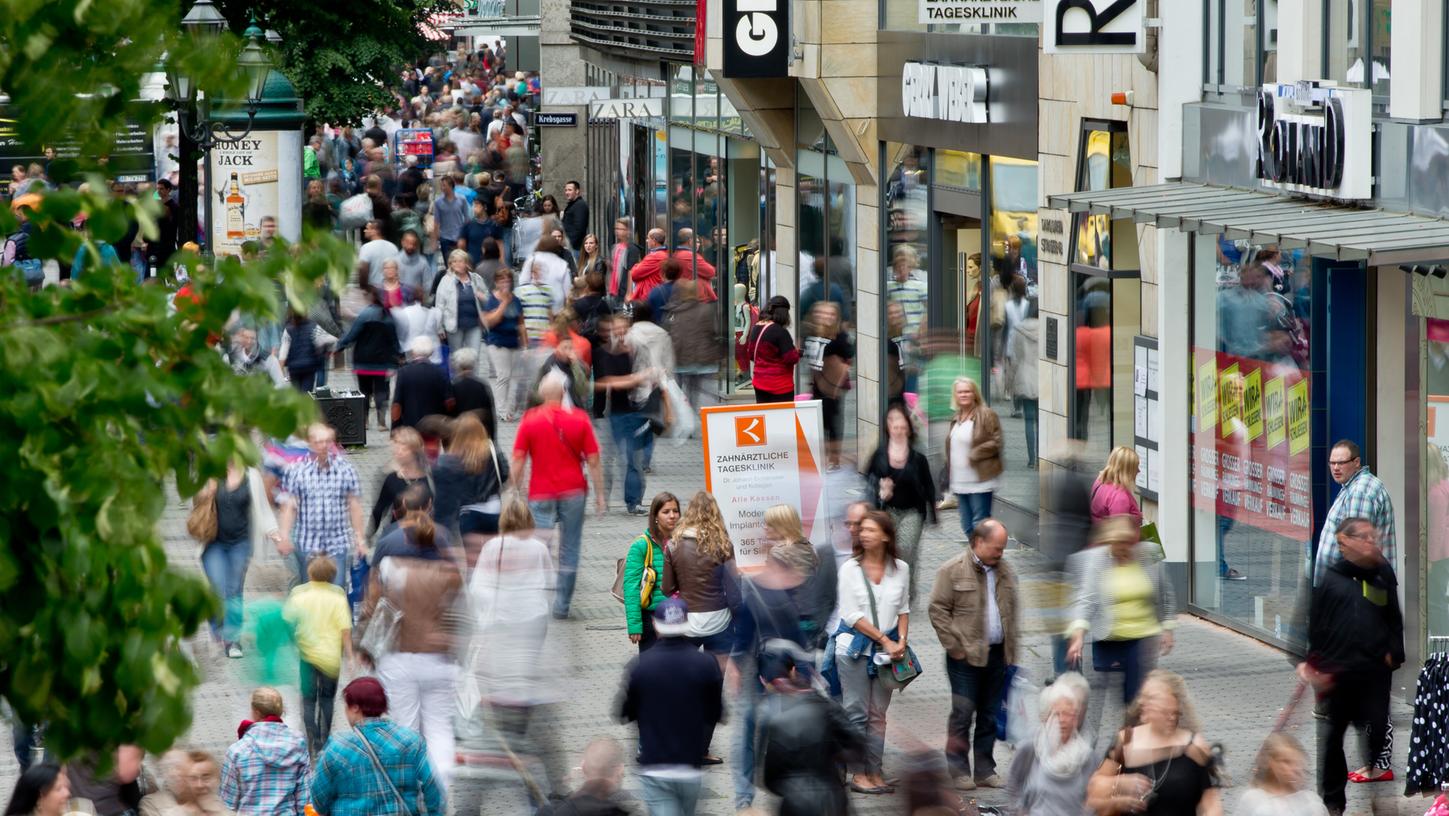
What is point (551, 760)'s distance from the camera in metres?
11.1

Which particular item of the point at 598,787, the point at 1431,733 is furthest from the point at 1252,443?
Answer: the point at 598,787

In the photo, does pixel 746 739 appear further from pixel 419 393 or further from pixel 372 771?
pixel 419 393

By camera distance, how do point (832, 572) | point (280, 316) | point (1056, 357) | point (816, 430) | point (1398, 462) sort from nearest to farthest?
point (280, 316) < point (832, 572) < point (1398, 462) < point (816, 430) < point (1056, 357)

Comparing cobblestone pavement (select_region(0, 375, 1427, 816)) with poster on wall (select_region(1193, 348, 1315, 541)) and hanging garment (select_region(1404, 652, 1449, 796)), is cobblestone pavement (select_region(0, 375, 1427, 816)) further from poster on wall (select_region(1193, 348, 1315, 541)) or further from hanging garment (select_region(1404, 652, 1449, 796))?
poster on wall (select_region(1193, 348, 1315, 541))

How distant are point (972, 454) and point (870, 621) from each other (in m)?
4.65

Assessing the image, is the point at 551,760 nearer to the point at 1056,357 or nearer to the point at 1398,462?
the point at 1398,462

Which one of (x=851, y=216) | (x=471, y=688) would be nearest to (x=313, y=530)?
(x=471, y=688)

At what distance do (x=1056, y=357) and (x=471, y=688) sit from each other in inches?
303

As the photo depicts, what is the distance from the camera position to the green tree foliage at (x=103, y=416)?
4395 millimetres

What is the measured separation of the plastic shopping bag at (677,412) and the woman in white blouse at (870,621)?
25.9ft

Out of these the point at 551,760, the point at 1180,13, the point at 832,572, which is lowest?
the point at 551,760

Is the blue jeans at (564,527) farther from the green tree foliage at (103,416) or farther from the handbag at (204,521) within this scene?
the green tree foliage at (103,416)

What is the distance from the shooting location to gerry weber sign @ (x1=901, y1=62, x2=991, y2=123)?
63.9ft

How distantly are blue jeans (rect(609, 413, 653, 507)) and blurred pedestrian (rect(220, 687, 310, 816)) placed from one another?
382 inches
